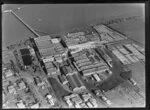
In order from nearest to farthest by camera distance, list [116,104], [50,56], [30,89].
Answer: [116,104], [30,89], [50,56]

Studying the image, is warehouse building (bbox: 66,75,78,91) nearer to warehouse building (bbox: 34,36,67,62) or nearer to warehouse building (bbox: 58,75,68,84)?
warehouse building (bbox: 58,75,68,84)

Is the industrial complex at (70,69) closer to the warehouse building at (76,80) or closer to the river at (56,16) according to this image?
the warehouse building at (76,80)

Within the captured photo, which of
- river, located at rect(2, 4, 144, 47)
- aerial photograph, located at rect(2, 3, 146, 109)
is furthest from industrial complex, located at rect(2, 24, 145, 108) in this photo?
river, located at rect(2, 4, 144, 47)

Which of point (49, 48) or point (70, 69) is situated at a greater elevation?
point (49, 48)

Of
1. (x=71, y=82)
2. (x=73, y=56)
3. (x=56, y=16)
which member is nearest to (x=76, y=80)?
(x=71, y=82)

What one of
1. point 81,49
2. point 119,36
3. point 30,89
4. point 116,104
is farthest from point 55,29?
point 116,104

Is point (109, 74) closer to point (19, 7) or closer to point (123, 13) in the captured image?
point (123, 13)

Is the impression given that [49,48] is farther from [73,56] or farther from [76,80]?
[76,80]

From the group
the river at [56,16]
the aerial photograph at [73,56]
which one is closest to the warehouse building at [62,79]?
the aerial photograph at [73,56]
